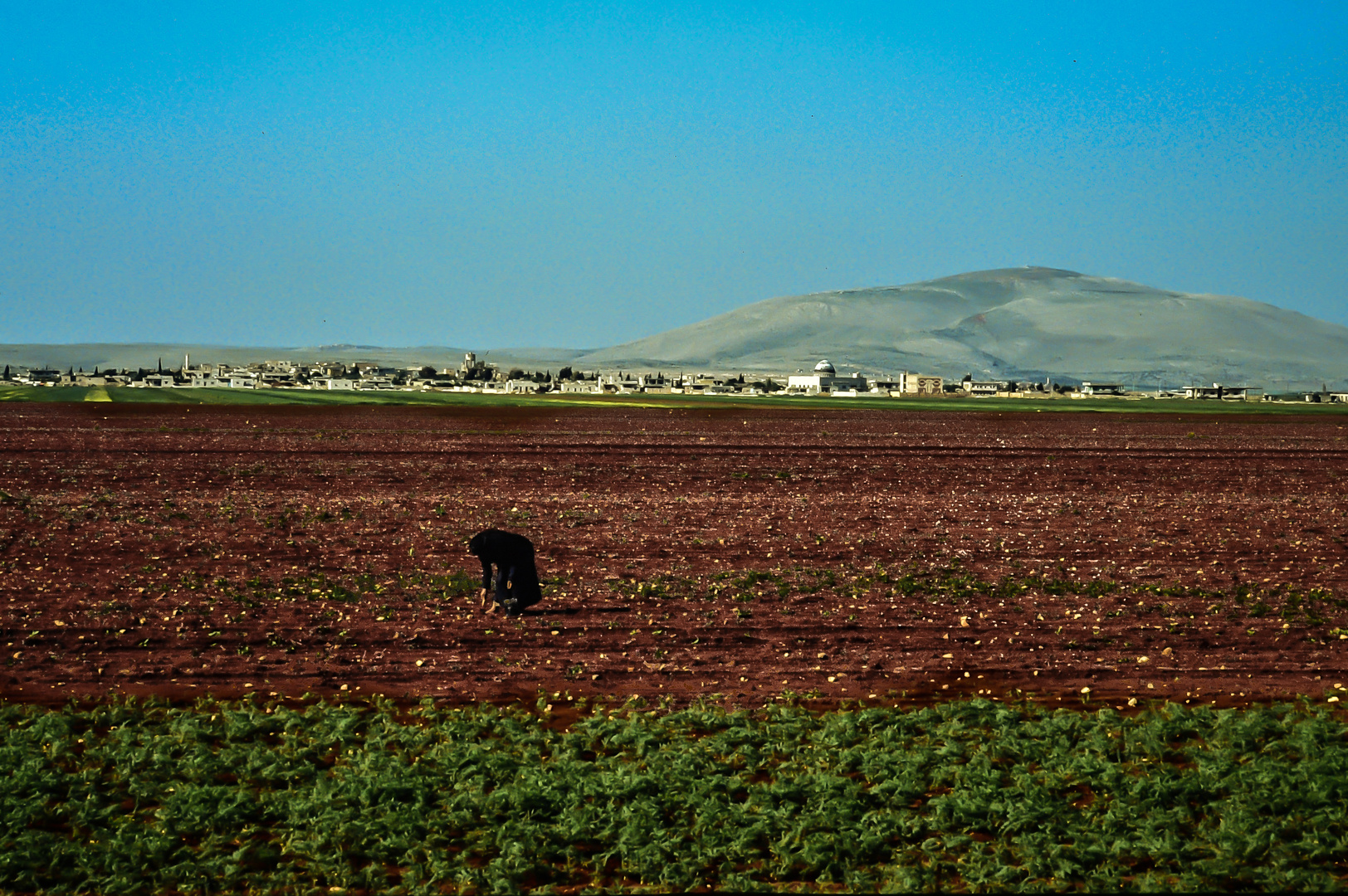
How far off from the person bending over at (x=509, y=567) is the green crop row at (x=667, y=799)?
448cm

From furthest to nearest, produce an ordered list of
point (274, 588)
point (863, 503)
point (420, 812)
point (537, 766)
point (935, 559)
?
point (863, 503) → point (935, 559) → point (274, 588) → point (537, 766) → point (420, 812)

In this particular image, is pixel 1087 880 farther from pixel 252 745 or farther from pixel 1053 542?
pixel 1053 542

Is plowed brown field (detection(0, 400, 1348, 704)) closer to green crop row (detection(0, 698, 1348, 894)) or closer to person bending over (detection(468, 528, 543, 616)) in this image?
person bending over (detection(468, 528, 543, 616))

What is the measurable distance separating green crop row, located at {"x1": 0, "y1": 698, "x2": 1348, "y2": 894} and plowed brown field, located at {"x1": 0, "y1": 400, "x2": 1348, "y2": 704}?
4.80 feet

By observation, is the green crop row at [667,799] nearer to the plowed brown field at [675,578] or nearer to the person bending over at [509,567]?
the plowed brown field at [675,578]

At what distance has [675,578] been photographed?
2114 centimetres

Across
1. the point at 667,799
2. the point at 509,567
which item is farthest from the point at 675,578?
the point at 667,799

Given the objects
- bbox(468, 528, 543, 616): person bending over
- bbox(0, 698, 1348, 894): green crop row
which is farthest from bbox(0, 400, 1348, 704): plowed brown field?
bbox(0, 698, 1348, 894): green crop row

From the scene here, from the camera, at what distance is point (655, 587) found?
66.4 feet

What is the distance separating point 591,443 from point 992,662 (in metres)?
43.9

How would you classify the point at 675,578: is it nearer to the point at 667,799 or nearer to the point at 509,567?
the point at 509,567

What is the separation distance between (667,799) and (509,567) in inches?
299

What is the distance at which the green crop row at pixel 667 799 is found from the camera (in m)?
9.48

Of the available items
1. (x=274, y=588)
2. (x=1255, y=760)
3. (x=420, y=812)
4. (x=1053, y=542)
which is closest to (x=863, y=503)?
(x=1053, y=542)
